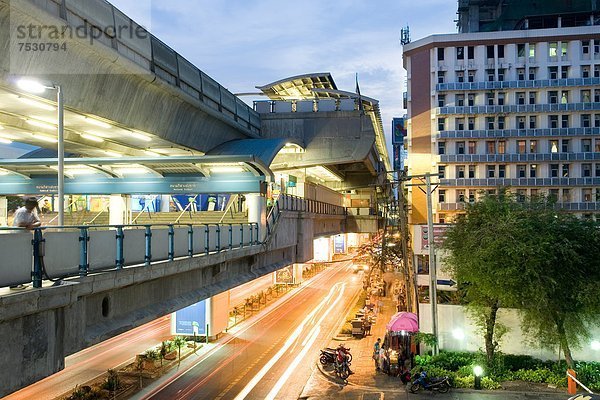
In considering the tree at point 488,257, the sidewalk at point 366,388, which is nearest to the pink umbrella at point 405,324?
the sidewalk at point 366,388

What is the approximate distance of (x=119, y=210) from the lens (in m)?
25.3

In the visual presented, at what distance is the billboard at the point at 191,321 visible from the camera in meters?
28.9

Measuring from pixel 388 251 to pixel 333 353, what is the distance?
91.5 feet

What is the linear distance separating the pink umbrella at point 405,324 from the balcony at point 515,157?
109ft

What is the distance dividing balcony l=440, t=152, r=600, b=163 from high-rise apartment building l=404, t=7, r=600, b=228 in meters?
0.09

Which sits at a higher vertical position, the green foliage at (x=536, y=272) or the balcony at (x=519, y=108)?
the balcony at (x=519, y=108)

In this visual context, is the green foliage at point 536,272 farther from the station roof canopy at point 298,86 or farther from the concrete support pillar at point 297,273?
the concrete support pillar at point 297,273

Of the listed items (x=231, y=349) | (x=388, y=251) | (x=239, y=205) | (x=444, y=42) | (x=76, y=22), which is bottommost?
(x=231, y=349)

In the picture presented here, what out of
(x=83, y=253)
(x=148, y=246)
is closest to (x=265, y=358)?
(x=148, y=246)

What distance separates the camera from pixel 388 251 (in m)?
50.7

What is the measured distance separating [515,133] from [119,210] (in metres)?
42.3

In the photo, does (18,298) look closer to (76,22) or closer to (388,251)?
(76,22)

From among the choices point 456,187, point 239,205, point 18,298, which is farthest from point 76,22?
point 456,187

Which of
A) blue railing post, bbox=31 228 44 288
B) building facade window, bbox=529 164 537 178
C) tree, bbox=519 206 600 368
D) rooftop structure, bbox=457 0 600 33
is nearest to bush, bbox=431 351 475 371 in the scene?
tree, bbox=519 206 600 368
